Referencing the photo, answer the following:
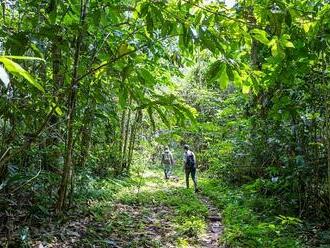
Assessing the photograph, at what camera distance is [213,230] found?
25.8 feet

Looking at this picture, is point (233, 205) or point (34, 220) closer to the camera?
point (34, 220)

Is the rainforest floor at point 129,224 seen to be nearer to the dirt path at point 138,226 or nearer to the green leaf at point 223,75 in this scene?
the dirt path at point 138,226

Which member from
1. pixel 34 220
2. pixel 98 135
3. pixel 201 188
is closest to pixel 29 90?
pixel 34 220

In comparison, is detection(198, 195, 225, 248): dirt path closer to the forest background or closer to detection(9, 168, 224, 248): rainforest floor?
detection(9, 168, 224, 248): rainforest floor

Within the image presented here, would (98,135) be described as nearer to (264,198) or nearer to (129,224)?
(129,224)

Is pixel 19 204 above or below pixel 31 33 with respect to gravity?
below

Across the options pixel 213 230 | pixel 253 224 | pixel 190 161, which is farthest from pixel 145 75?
pixel 190 161

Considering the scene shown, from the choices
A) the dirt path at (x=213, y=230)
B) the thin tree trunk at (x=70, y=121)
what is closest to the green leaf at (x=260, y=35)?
the thin tree trunk at (x=70, y=121)

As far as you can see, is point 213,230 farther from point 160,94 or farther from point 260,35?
point 260,35

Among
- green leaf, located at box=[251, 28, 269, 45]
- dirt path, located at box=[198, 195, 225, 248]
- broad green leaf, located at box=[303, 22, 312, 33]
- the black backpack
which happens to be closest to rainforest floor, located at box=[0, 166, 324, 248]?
dirt path, located at box=[198, 195, 225, 248]

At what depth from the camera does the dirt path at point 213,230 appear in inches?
267

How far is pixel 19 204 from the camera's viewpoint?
18.2 ft

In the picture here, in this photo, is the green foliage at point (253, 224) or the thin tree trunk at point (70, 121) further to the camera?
the green foliage at point (253, 224)

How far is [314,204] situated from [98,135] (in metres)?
5.28
